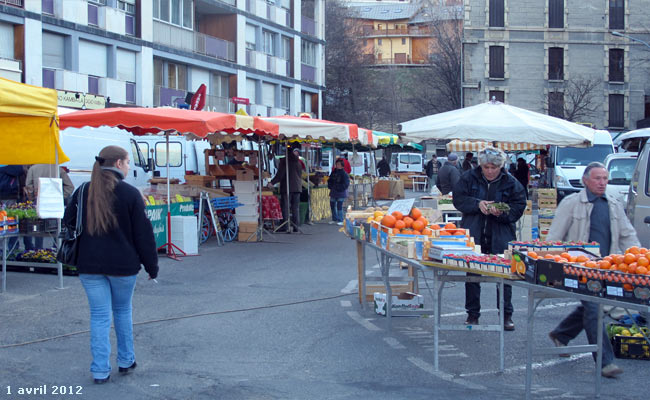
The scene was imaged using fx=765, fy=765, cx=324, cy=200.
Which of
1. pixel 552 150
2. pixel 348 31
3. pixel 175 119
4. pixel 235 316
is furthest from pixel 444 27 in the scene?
pixel 235 316

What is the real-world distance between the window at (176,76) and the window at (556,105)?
26837 millimetres

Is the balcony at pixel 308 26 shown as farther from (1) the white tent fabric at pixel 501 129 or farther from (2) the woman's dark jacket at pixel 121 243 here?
(2) the woman's dark jacket at pixel 121 243

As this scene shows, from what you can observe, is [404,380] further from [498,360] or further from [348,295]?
[348,295]

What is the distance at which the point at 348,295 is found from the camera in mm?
10141

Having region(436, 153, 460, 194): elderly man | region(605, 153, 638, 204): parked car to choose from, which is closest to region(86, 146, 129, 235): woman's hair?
region(436, 153, 460, 194): elderly man

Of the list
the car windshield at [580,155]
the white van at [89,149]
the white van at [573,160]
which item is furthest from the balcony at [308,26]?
the white van at [89,149]

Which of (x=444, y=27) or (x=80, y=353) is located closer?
(x=80, y=353)

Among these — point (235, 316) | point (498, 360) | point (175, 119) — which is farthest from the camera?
point (175, 119)

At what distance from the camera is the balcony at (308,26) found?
45.0 metres

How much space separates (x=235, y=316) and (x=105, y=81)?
71.7 feet

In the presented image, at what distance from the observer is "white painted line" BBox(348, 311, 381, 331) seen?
810 centimetres

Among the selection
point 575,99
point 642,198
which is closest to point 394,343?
point 642,198

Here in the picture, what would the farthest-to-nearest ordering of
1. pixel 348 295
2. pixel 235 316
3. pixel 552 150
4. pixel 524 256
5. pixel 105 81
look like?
pixel 105 81 < pixel 552 150 < pixel 348 295 < pixel 235 316 < pixel 524 256

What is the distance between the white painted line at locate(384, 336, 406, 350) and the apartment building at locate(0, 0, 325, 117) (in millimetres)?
15237
